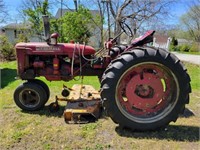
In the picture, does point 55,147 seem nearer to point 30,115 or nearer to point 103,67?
point 30,115

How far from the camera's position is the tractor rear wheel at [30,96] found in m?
4.35

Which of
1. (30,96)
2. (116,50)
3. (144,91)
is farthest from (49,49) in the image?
(144,91)

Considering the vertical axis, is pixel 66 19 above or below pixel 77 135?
above

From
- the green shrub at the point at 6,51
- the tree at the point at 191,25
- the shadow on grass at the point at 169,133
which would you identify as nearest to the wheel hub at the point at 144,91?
the shadow on grass at the point at 169,133

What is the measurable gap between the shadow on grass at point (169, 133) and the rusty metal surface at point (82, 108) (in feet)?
1.70

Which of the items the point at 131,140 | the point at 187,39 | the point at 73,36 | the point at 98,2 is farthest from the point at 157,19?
the point at 187,39

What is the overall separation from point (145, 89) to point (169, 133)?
0.70 m

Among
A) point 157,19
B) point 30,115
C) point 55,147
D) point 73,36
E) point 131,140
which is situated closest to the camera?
point 55,147

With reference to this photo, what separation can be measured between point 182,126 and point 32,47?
110 inches

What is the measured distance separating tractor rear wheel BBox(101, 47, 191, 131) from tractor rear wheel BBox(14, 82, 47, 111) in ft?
4.67

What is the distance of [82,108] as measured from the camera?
4.03 meters

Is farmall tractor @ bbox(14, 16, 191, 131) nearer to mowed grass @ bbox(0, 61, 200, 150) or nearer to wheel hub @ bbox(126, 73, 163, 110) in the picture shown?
wheel hub @ bbox(126, 73, 163, 110)

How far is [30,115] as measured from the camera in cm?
423

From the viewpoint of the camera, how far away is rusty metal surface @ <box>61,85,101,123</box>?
12.7 feet
